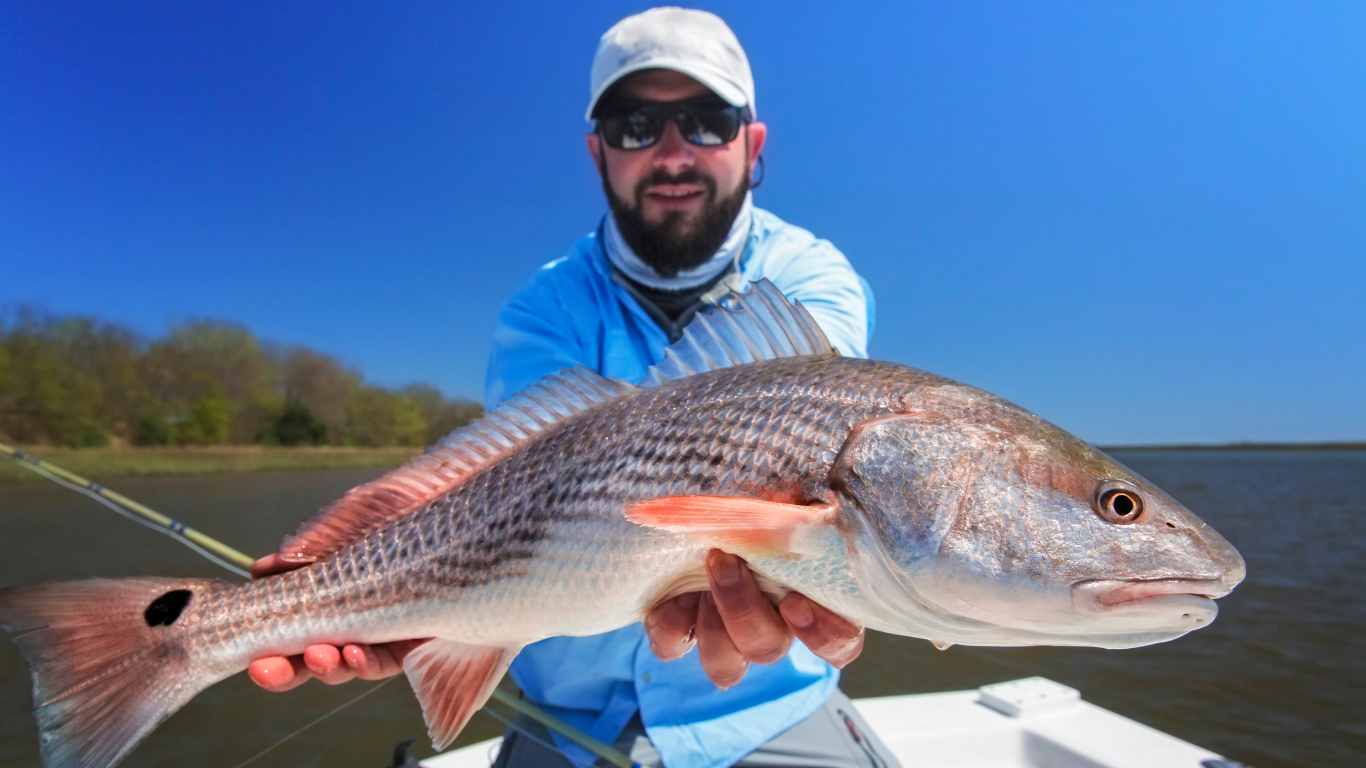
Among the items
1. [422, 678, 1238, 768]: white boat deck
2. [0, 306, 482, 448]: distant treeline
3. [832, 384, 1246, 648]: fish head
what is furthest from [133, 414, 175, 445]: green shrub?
[832, 384, 1246, 648]: fish head

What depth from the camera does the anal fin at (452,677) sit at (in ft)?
7.04

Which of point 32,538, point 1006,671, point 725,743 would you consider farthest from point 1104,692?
point 32,538

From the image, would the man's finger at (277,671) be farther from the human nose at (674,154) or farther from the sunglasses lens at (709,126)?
the sunglasses lens at (709,126)

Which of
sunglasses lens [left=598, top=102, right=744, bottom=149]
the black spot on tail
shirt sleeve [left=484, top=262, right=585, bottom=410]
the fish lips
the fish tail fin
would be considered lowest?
the fish tail fin

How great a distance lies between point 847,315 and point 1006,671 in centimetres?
855

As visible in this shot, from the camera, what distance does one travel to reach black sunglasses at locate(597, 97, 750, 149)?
3.66 m

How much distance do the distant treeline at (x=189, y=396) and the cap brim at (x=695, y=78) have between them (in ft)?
90.4

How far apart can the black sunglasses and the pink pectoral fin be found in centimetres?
262

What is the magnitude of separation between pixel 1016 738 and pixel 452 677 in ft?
12.8

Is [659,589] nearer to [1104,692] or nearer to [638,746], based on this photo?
[638,746]

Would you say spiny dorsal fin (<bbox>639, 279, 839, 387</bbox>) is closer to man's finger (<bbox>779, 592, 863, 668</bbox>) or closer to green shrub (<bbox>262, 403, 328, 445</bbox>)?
man's finger (<bbox>779, 592, 863, 668</bbox>)

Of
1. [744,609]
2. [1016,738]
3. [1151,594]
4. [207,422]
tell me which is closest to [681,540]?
[744,609]

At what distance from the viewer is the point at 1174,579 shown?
1.38 m

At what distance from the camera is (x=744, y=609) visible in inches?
73.6
